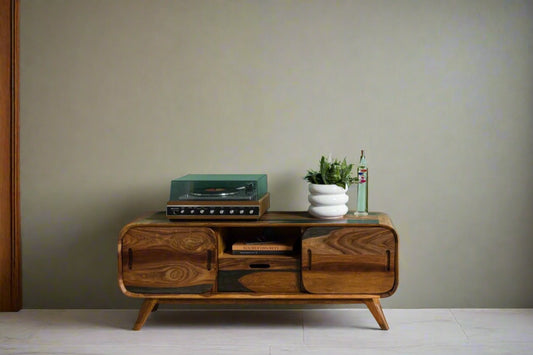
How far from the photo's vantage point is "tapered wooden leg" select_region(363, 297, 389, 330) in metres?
2.96

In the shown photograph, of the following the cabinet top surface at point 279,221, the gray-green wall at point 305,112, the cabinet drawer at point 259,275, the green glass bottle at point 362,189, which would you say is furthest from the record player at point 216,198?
the green glass bottle at point 362,189

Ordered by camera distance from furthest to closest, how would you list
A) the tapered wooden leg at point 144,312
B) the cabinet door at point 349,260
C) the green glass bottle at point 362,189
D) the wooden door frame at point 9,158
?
the wooden door frame at point 9,158 → the green glass bottle at point 362,189 → the tapered wooden leg at point 144,312 → the cabinet door at point 349,260

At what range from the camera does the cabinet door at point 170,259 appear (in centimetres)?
292

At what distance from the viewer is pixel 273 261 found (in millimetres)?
2949

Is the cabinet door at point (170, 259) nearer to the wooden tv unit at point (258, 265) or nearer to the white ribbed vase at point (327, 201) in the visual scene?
the wooden tv unit at point (258, 265)

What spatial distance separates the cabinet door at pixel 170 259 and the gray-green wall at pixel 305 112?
0.49 m

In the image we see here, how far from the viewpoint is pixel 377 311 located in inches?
117

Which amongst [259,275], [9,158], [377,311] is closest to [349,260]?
[377,311]

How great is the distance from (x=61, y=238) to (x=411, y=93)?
83.5 inches

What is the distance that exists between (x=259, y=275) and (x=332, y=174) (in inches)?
25.1

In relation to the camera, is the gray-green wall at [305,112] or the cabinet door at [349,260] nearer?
the cabinet door at [349,260]

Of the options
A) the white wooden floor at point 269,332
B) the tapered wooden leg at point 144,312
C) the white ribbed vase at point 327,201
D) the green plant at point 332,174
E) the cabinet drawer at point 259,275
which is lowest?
the white wooden floor at point 269,332

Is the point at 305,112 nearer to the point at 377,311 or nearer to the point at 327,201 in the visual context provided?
the point at 327,201

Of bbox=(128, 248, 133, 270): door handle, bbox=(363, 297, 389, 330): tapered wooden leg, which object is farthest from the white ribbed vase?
bbox=(128, 248, 133, 270): door handle
